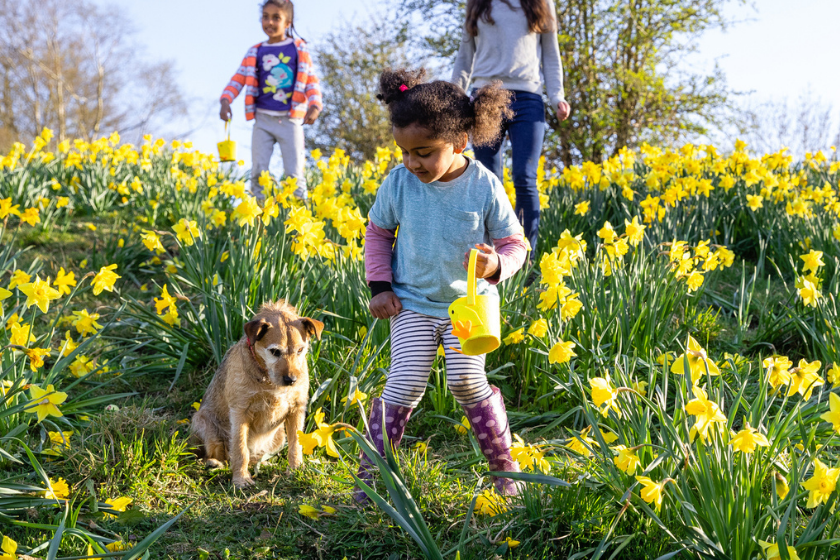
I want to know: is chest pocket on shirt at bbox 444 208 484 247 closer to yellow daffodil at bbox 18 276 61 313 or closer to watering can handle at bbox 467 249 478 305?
watering can handle at bbox 467 249 478 305

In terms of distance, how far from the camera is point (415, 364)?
2.41 m

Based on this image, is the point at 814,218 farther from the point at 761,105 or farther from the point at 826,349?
the point at 761,105

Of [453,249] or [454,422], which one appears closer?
[453,249]

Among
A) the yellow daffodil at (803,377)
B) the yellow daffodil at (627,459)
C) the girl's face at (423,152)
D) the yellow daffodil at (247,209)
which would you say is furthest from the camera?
the yellow daffodil at (247,209)

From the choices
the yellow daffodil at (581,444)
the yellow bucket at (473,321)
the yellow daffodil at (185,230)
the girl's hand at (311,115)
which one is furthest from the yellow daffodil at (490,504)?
the girl's hand at (311,115)

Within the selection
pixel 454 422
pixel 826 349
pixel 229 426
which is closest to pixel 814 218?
pixel 826 349

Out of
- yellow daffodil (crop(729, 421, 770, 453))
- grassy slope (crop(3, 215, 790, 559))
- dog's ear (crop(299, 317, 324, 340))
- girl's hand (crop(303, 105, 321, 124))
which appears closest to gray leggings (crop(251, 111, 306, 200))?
girl's hand (crop(303, 105, 321, 124))

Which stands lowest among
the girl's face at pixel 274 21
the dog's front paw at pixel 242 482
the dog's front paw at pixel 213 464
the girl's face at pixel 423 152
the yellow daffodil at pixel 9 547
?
the dog's front paw at pixel 242 482

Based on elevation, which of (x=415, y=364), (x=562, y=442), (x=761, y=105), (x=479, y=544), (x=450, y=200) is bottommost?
(x=479, y=544)

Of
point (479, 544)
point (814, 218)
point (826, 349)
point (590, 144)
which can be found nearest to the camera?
point (479, 544)

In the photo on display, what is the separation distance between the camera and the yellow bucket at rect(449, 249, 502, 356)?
Answer: 190 cm

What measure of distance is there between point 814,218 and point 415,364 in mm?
4117

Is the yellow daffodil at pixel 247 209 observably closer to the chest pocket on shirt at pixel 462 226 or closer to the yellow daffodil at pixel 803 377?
the chest pocket on shirt at pixel 462 226

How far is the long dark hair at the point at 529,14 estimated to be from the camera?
183 inches
